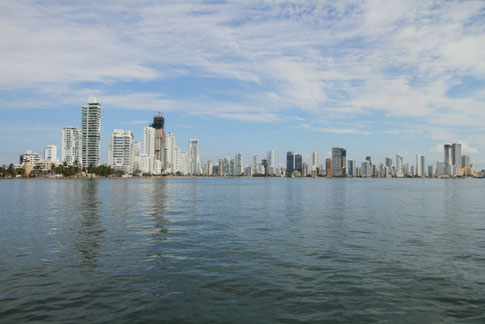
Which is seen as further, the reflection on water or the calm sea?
the reflection on water

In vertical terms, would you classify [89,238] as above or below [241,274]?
above

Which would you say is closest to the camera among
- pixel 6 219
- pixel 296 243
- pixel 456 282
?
pixel 456 282

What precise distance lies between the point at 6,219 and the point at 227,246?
111 ft

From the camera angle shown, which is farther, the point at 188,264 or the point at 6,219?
the point at 6,219

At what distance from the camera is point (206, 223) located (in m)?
42.4

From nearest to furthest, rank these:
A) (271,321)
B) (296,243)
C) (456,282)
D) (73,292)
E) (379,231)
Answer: (271,321) < (73,292) < (456,282) < (296,243) < (379,231)

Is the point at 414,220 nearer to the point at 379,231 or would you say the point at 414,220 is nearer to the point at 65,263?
the point at 379,231

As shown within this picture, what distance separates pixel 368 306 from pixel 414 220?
34.1m

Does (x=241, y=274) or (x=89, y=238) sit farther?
(x=89, y=238)

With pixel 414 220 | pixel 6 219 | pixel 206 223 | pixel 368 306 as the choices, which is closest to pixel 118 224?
pixel 206 223

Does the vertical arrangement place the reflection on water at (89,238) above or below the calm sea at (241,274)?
above

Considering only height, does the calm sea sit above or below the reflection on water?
below

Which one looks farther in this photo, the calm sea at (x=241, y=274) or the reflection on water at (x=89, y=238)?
the reflection on water at (x=89, y=238)

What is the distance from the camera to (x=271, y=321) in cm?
1450
